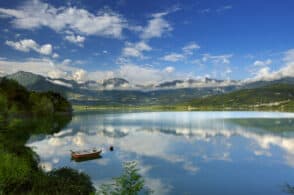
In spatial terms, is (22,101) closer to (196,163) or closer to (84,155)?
(84,155)

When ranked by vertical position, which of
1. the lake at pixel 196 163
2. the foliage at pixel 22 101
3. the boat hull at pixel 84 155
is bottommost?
the lake at pixel 196 163

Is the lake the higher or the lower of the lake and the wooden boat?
the lower

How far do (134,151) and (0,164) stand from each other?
132 ft

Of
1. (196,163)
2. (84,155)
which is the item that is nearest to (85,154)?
(84,155)

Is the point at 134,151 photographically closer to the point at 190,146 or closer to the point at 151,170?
the point at 190,146

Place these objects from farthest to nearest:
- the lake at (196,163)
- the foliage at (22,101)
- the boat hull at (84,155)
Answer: the foliage at (22,101)
the boat hull at (84,155)
the lake at (196,163)

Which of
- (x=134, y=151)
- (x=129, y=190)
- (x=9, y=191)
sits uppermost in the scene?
(x=129, y=190)

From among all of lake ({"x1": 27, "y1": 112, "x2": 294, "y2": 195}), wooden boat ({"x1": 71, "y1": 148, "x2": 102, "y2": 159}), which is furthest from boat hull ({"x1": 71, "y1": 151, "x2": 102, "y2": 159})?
lake ({"x1": 27, "y1": 112, "x2": 294, "y2": 195})

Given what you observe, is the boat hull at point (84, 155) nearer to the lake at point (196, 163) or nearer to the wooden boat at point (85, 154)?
the wooden boat at point (85, 154)

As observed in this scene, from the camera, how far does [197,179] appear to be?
4362 centimetres

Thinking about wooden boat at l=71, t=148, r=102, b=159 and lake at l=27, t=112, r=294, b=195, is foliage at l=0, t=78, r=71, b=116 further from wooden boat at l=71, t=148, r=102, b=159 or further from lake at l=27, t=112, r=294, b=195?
wooden boat at l=71, t=148, r=102, b=159

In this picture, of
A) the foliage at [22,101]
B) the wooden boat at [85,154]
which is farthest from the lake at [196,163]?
the foliage at [22,101]

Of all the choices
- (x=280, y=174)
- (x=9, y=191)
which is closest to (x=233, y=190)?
(x=280, y=174)

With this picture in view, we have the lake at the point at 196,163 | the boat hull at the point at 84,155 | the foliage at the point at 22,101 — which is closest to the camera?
the lake at the point at 196,163
